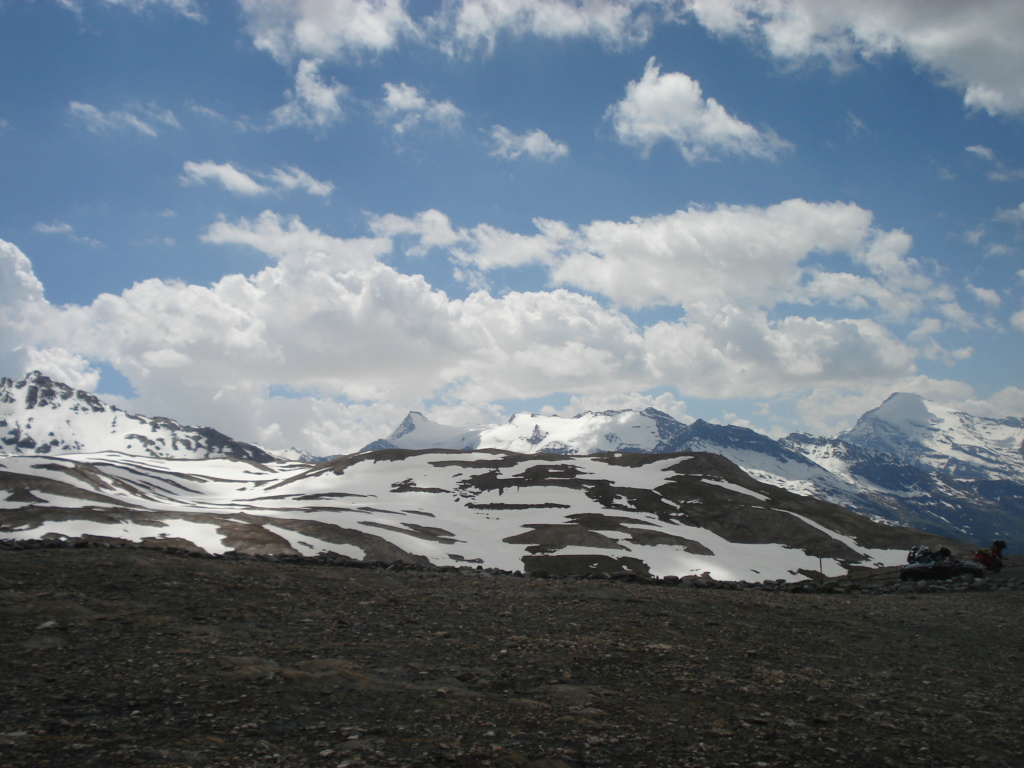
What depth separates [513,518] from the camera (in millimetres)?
119062

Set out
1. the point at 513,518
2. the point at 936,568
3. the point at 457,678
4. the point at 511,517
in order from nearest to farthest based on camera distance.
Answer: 1. the point at 457,678
2. the point at 936,568
3. the point at 513,518
4. the point at 511,517

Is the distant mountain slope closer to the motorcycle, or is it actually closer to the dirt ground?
the motorcycle

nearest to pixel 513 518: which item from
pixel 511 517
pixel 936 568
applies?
pixel 511 517

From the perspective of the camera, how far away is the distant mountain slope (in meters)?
85.5

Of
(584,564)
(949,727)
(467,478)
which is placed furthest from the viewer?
(467,478)

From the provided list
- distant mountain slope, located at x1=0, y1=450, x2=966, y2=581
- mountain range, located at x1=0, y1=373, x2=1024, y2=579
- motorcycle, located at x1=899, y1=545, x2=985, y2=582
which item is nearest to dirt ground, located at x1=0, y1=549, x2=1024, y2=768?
motorcycle, located at x1=899, y1=545, x2=985, y2=582

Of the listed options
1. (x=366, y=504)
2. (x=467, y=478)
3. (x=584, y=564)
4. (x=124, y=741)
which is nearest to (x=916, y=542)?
(x=584, y=564)

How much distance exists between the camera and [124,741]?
7.49 m

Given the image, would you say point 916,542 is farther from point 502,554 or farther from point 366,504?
point 366,504

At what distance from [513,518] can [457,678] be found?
11019 cm

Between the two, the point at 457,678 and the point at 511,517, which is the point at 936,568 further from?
the point at 511,517

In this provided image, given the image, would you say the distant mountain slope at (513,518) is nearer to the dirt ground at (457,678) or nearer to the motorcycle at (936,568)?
the motorcycle at (936,568)

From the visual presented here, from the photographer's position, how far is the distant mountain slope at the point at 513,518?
85.5m

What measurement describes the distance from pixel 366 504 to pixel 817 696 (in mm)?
122654
